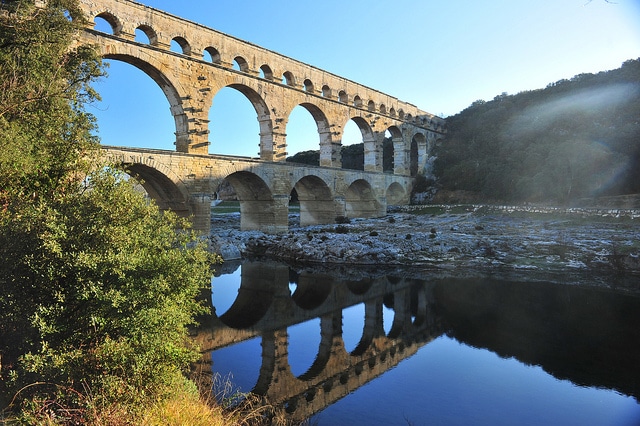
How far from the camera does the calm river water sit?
7594 millimetres

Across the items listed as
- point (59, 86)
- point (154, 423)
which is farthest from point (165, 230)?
point (59, 86)

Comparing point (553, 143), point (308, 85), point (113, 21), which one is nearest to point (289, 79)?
point (308, 85)

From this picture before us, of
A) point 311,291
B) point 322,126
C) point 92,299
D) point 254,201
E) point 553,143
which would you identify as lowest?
point 311,291

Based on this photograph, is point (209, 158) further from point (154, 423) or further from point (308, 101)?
point (154, 423)

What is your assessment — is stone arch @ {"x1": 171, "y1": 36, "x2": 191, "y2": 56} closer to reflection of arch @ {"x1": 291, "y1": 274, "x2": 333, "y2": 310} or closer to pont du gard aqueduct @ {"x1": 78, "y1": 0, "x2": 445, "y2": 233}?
pont du gard aqueduct @ {"x1": 78, "y1": 0, "x2": 445, "y2": 233}

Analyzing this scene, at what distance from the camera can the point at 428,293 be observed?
51.4 feet

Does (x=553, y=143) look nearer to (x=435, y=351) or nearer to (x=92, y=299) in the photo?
(x=435, y=351)

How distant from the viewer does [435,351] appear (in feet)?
34.3

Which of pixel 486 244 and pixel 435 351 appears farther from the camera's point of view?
pixel 486 244

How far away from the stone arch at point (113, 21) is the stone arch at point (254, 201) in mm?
10479

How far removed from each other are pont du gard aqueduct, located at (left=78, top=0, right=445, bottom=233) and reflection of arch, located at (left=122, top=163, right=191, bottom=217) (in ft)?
0.21

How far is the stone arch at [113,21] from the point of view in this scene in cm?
2128

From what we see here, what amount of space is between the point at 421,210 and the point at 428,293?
83.2 feet

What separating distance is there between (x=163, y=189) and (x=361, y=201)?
2056 cm
